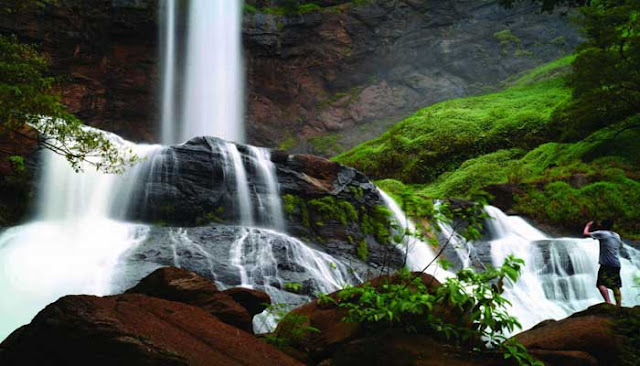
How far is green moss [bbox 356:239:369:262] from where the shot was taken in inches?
518

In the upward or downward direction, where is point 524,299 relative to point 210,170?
downward

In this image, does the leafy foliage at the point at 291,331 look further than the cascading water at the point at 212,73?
No

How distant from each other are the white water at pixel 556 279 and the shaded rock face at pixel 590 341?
549cm

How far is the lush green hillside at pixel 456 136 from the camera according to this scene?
2369cm

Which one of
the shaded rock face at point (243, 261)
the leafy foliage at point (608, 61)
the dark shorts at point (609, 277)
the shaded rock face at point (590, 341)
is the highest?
the leafy foliage at point (608, 61)

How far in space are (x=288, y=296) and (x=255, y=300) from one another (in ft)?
13.5

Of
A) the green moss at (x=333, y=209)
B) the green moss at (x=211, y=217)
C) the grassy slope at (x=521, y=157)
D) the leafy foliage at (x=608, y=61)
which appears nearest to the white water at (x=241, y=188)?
the green moss at (x=211, y=217)

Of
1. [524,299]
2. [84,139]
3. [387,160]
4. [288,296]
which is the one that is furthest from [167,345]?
[387,160]

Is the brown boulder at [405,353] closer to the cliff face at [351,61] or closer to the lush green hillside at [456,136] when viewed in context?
the lush green hillside at [456,136]

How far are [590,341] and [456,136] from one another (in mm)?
20540

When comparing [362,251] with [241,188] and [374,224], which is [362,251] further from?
[241,188]

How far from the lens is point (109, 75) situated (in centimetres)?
2708

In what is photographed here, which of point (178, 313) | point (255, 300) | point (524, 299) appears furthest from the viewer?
point (524, 299)

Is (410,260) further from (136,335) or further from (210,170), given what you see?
(136,335)
